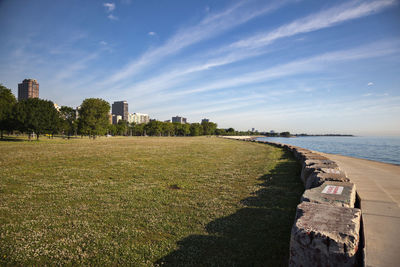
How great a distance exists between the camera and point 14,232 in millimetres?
5809

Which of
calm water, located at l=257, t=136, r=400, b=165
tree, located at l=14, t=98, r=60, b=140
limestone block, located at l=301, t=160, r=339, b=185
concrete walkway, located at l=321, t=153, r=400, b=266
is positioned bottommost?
calm water, located at l=257, t=136, r=400, b=165

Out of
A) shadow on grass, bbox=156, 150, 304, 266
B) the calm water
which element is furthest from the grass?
the calm water

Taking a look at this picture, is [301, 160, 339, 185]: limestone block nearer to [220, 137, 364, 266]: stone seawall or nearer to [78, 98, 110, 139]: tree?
[220, 137, 364, 266]: stone seawall

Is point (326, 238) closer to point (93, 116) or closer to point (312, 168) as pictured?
point (312, 168)

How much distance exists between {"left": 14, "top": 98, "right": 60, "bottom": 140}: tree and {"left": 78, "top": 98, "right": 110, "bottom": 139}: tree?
11.5m

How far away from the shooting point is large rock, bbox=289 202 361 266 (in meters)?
3.39

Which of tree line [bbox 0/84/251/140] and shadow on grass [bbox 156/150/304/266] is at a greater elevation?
tree line [bbox 0/84/251/140]

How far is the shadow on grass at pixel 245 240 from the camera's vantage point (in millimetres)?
4691

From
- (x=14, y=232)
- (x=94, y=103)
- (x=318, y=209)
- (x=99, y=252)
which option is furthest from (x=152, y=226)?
(x=94, y=103)

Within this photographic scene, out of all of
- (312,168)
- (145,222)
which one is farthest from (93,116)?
(312,168)

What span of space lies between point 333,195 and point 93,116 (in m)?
81.7

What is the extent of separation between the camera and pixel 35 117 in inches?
2101

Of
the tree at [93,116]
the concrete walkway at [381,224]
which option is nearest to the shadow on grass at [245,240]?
the concrete walkway at [381,224]

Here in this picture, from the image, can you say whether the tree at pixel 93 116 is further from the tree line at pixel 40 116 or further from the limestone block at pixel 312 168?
the limestone block at pixel 312 168
